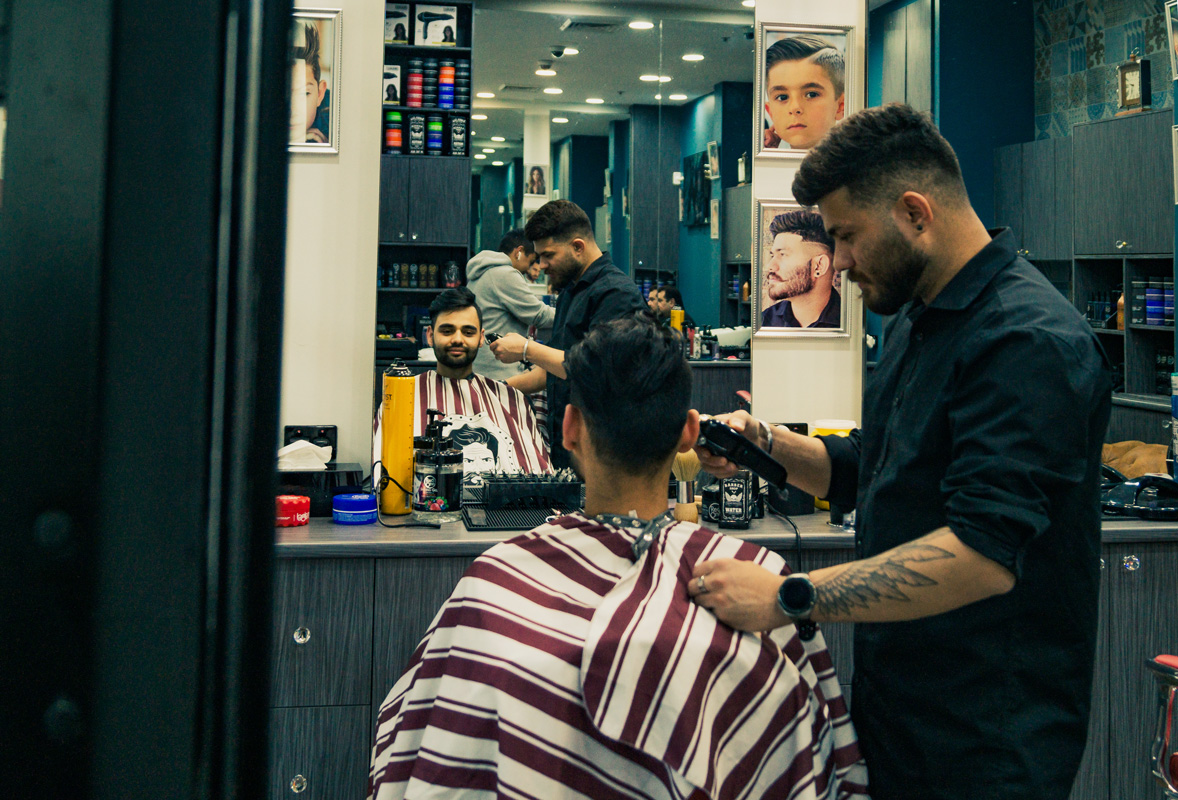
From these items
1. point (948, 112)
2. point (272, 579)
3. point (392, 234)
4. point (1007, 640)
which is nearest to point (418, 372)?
point (392, 234)

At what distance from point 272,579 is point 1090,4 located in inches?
328

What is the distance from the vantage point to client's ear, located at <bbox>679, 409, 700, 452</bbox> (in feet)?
5.63

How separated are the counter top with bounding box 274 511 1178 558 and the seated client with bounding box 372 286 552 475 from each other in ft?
1.40

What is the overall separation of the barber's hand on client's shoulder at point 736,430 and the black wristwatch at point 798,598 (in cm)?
50

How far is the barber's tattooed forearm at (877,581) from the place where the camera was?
1.40 m

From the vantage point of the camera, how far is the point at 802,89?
10.7 ft

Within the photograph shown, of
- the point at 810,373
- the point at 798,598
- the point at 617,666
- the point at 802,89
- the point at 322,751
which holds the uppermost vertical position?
the point at 802,89

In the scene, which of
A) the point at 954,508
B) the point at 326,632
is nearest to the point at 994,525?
the point at 954,508

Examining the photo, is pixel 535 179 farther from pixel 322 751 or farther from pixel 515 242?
pixel 322 751

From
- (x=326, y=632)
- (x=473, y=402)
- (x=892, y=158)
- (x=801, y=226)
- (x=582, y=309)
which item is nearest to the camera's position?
(x=892, y=158)

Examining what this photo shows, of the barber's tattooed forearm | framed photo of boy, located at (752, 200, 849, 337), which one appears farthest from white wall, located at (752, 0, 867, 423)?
the barber's tattooed forearm

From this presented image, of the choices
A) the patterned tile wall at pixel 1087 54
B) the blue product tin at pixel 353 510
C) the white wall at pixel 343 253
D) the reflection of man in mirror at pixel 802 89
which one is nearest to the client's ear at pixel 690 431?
the blue product tin at pixel 353 510

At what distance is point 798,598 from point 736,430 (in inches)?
20.9

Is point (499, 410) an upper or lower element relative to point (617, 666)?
upper
